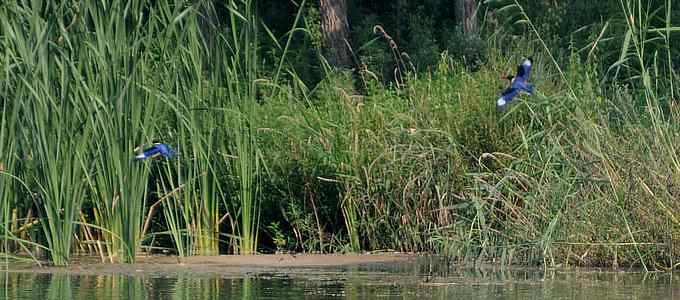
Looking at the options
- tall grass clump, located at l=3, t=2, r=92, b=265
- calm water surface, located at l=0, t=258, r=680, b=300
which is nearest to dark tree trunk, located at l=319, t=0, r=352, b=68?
tall grass clump, located at l=3, t=2, r=92, b=265

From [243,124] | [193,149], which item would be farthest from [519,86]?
[193,149]

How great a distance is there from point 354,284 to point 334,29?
38.8ft

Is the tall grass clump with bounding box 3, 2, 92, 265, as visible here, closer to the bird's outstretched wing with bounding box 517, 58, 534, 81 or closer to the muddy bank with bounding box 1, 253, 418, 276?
the muddy bank with bounding box 1, 253, 418, 276

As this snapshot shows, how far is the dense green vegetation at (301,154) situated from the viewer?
765 cm

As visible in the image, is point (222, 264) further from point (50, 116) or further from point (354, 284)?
point (50, 116)

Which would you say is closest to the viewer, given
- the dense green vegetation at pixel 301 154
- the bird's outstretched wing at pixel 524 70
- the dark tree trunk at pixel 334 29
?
the dense green vegetation at pixel 301 154

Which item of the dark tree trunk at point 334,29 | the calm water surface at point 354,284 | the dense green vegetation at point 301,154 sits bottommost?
the calm water surface at point 354,284

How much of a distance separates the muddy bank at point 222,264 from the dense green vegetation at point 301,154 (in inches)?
4.7

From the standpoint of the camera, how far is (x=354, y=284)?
7.09 metres

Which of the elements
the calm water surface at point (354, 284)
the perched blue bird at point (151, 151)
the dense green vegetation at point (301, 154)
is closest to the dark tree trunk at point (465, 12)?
the dense green vegetation at point (301, 154)

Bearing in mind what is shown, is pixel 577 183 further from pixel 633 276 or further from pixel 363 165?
pixel 363 165

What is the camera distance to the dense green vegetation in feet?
25.1

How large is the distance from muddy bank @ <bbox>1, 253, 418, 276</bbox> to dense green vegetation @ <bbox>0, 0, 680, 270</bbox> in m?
0.12

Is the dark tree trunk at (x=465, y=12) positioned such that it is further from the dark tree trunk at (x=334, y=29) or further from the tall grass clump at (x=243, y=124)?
the tall grass clump at (x=243, y=124)
